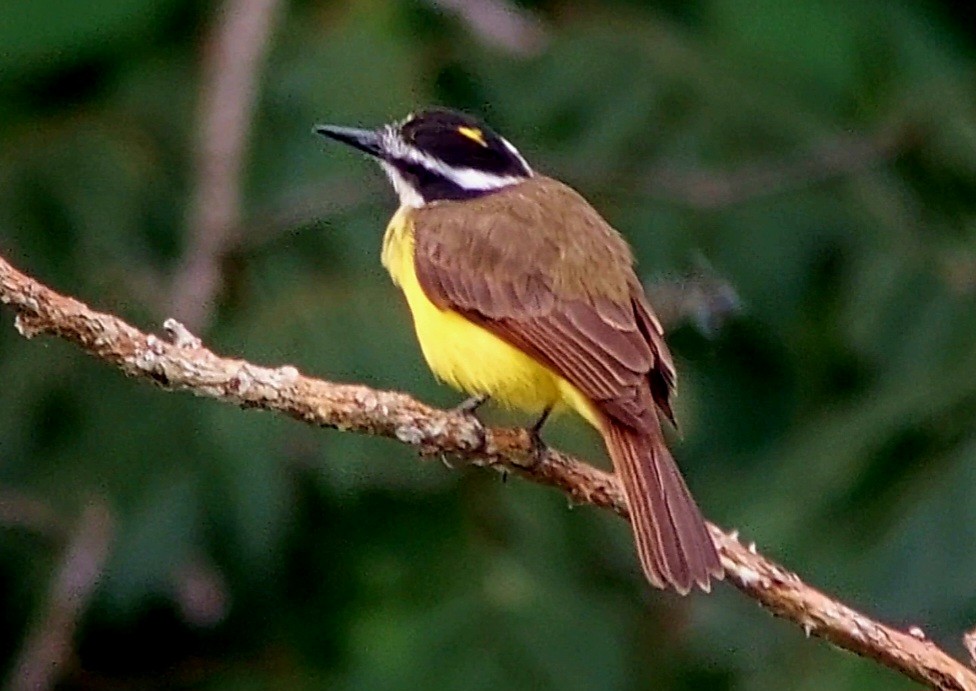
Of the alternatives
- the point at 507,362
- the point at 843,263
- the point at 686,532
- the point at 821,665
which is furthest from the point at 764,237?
the point at 686,532

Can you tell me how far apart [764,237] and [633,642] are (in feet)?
3.75

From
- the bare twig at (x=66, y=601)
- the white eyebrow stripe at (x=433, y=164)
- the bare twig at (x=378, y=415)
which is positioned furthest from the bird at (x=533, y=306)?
the bare twig at (x=66, y=601)

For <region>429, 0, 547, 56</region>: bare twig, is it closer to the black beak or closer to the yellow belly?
the black beak

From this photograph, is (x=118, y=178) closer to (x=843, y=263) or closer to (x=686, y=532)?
(x=843, y=263)

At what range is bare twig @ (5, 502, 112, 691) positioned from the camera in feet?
17.9

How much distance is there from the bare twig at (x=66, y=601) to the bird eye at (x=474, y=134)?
140cm

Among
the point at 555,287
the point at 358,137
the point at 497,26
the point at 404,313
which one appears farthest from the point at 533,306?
the point at 497,26

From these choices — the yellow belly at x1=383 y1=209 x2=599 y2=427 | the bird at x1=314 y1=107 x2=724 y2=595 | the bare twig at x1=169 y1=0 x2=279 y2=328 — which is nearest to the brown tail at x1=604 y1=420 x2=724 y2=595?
the bird at x1=314 y1=107 x2=724 y2=595

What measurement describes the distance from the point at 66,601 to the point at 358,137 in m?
1.57

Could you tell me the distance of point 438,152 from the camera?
15.8ft

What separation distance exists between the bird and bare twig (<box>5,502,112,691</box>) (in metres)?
1.21

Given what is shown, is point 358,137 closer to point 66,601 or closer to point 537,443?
point 537,443

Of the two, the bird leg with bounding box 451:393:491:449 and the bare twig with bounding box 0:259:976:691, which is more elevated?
the bare twig with bounding box 0:259:976:691

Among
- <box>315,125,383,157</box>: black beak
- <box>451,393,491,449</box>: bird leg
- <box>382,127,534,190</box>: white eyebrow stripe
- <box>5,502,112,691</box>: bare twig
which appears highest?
<box>451,393,491,449</box>: bird leg
